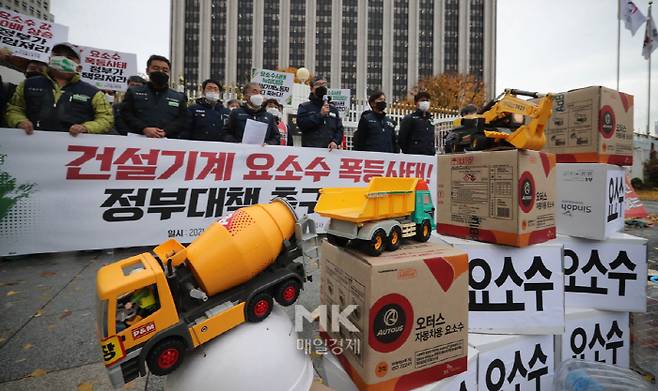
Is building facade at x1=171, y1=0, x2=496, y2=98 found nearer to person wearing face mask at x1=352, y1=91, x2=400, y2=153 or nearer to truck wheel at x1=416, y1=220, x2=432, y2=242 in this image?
person wearing face mask at x1=352, y1=91, x2=400, y2=153

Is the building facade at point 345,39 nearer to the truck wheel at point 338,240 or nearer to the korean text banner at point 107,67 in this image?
the korean text banner at point 107,67

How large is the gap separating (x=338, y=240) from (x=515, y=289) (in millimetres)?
1265

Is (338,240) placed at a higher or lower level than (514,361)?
higher

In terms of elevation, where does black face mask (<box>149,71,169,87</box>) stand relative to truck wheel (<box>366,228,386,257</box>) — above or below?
above

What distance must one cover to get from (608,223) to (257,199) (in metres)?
3.77

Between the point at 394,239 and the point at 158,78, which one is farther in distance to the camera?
the point at 158,78

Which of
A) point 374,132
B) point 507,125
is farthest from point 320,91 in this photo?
point 507,125

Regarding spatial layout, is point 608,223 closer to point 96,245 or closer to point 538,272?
point 538,272

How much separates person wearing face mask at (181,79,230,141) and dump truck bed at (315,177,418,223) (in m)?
4.00

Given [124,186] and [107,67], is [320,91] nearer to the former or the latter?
[124,186]

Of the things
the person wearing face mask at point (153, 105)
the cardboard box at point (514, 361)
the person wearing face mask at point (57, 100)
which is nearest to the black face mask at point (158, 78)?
the person wearing face mask at point (153, 105)

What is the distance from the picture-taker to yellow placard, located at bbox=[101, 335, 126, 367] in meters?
1.16

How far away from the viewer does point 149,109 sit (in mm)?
4137

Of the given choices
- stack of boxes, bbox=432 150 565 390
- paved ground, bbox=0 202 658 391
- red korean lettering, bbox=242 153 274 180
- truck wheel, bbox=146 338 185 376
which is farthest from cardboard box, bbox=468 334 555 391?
red korean lettering, bbox=242 153 274 180
